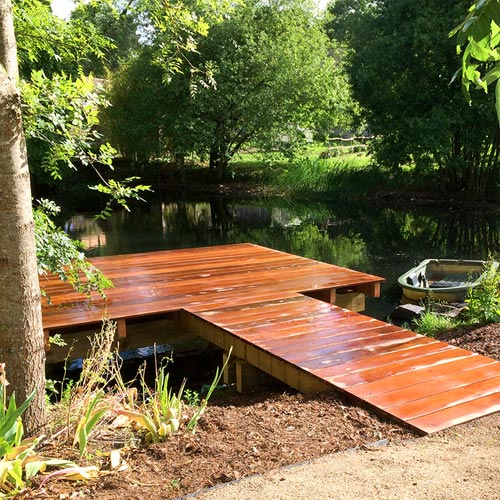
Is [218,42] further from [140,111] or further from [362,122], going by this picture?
[362,122]

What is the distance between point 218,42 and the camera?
24234 millimetres

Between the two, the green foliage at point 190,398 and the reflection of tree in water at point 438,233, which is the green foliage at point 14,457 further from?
the reflection of tree in water at point 438,233

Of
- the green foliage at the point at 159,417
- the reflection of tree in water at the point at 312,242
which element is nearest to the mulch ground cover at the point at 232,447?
the green foliage at the point at 159,417

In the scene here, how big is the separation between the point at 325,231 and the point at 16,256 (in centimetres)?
1325

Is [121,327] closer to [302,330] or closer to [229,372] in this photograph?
[229,372]

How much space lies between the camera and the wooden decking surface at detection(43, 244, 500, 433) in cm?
373

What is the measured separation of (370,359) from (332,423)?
3.60ft

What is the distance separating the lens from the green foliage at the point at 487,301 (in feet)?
19.1

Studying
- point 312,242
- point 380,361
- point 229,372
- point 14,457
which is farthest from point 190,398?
point 312,242

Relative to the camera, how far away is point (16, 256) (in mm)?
2699

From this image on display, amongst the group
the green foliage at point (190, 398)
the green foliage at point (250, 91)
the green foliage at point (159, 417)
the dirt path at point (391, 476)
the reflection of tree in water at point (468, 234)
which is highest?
the green foliage at point (250, 91)

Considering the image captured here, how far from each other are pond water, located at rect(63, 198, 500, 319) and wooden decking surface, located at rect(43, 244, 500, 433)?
2.22 metres

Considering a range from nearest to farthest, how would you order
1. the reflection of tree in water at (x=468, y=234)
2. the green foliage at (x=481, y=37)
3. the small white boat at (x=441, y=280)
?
the green foliage at (x=481, y=37) → the small white boat at (x=441, y=280) → the reflection of tree in water at (x=468, y=234)

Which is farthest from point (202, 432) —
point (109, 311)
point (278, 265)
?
point (278, 265)
